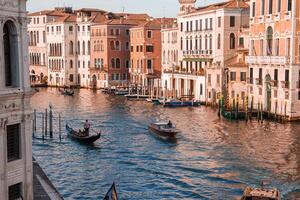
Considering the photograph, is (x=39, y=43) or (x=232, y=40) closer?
(x=232, y=40)

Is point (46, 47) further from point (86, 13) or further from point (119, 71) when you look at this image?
point (119, 71)

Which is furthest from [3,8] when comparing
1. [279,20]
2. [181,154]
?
[279,20]

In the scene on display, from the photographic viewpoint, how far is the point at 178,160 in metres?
20.5

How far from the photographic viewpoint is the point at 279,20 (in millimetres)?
30703

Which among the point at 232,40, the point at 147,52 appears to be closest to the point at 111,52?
the point at 147,52

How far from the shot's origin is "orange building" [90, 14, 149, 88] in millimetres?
54094

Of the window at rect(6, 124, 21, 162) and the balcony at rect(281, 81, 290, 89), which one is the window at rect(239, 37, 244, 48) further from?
the window at rect(6, 124, 21, 162)

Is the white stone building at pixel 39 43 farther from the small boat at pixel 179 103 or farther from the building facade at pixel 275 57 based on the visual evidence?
the building facade at pixel 275 57

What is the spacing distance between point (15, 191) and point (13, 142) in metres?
0.98

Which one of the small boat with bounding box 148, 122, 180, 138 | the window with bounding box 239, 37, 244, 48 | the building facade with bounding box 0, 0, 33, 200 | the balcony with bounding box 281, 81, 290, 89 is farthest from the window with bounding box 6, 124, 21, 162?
the window with bounding box 239, 37, 244, 48

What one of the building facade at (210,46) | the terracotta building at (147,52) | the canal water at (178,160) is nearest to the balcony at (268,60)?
the canal water at (178,160)

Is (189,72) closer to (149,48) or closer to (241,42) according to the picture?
(241,42)

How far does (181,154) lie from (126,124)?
27.3ft

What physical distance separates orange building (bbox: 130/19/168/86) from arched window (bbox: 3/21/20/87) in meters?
39.8
